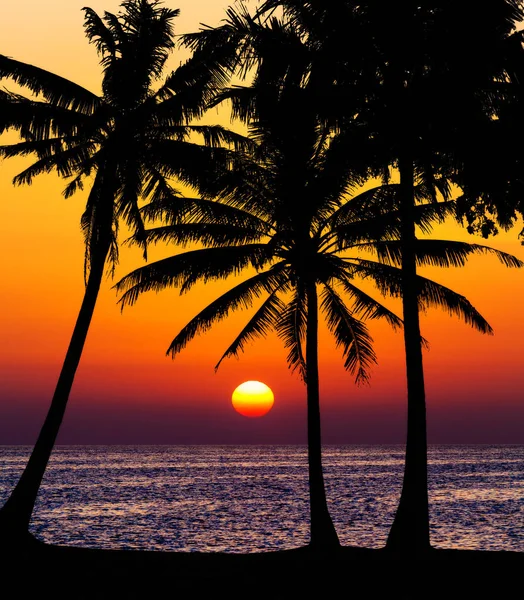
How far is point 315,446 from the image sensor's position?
60.4 ft

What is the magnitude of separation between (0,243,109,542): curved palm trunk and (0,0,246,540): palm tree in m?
0.03

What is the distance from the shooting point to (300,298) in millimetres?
20406

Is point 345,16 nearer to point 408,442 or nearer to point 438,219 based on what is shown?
point 438,219

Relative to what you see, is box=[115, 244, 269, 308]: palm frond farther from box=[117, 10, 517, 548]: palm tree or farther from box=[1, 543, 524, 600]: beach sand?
box=[1, 543, 524, 600]: beach sand

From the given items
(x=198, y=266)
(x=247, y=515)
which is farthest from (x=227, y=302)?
(x=247, y=515)

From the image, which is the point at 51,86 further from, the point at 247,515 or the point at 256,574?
the point at 247,515

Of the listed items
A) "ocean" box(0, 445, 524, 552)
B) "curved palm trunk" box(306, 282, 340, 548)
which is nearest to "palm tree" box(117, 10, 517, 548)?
"curved palm trunk" box(306, 282, 340, 548)

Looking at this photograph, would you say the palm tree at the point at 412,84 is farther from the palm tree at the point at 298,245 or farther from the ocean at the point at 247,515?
the ocean at the point at 247,515

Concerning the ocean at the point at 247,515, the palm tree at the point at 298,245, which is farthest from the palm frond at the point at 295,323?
the ocean at the point at 247,515

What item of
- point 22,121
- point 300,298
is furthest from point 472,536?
point 22,121

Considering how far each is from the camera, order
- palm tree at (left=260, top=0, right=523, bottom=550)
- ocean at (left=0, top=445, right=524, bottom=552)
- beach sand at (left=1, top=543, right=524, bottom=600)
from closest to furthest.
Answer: beach sand at (left=1, top=543, right=524, bottom=600)
palm tree at (left=260, top=0, right=523, bottom=550)
ocean at (left=0, top=445, right=524, bottom=552)

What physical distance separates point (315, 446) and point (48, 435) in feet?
19.9

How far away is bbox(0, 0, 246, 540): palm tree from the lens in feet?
58.9

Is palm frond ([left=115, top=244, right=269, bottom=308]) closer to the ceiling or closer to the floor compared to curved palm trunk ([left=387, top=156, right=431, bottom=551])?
closer to the ceiling
